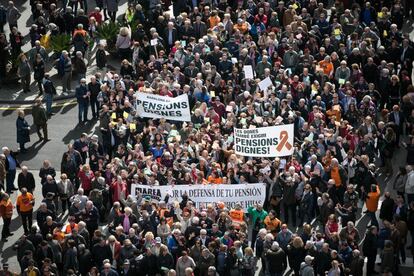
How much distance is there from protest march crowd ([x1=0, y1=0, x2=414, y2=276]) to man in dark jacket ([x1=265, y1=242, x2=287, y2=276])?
0.13 feet

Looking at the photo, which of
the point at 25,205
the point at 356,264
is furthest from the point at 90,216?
the point at 356,264

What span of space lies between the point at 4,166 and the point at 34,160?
245 centimetres

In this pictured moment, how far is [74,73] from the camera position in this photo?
47.2 m

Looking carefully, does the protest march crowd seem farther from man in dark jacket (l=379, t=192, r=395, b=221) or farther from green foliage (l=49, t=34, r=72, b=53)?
green foliage (l=49, t=34, r=72, b=53)

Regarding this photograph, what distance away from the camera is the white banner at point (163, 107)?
137ft

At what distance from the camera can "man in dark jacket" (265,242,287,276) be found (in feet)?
114

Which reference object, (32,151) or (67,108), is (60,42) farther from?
(32,151)

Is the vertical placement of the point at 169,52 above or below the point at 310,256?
above

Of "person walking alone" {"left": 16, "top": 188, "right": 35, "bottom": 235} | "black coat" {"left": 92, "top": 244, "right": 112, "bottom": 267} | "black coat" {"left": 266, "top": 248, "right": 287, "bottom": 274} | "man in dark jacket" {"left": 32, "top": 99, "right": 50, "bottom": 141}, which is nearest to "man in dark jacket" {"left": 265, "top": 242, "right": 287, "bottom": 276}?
"black coat" {"left": 266, "top": 248, "right": 287, "bottom": 274}

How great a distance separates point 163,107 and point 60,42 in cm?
731

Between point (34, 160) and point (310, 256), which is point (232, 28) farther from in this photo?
point (310, 256)

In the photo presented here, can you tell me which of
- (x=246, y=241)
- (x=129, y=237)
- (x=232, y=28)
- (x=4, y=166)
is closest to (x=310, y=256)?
(x=246, y=241)

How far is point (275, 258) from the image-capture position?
3475cm

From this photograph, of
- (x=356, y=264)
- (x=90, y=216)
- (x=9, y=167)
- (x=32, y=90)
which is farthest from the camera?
(x=32, y=90)
